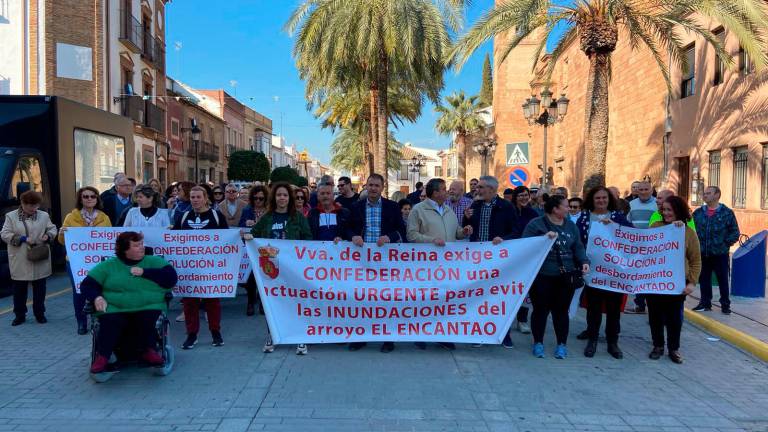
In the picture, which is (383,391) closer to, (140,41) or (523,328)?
(523,328)

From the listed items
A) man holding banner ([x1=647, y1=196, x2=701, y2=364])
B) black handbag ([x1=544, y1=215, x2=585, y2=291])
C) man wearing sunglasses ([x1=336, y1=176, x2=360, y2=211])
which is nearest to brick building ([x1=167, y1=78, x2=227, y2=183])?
man wearing sunglasses ([x1=336, y1=176, x2=360, y2=211])

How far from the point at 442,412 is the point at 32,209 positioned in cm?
559

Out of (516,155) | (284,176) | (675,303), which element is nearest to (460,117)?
(284,176)

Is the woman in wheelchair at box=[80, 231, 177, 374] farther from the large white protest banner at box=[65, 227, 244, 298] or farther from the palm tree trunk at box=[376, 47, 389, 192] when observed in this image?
the palm tree trunk at box=[376, 47, 389, 192]

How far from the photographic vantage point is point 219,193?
29.5 feet

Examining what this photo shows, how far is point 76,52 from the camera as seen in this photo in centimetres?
2233

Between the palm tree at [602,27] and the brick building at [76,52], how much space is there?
14.7 metres

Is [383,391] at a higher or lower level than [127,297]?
lower

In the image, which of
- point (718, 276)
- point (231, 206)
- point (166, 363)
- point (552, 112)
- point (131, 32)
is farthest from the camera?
point (131, 32)

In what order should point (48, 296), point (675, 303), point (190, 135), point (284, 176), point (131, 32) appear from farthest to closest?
point (284, 176) → point (190, 135) → point (131, 32) → point (48, 296) → point (675, 303)

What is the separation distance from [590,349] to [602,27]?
8.79 meters

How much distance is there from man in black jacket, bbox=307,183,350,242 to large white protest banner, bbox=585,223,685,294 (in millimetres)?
2746

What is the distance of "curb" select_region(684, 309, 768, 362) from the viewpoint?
5992 mm

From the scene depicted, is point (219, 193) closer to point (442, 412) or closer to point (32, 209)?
point (32, 209)
